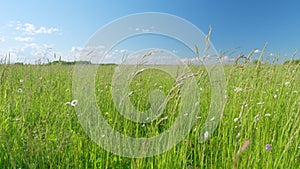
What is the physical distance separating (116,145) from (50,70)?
9.78ft

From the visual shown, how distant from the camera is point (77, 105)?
2.06m

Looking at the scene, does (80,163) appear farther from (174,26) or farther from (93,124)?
(174,26)

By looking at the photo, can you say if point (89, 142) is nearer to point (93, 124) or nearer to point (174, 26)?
point (93, 124)

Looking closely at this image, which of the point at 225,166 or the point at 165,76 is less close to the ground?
the point at 165,76

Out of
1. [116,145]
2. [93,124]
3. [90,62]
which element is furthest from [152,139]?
[90,62]

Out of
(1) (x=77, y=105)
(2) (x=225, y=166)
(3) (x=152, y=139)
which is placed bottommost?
(2) (x=225, y=166)

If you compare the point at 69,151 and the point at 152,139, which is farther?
the point at 69,151

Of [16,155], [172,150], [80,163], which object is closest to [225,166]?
[172,150]

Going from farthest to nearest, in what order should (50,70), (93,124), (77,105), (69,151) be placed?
(50,70)
(77,105)
(93,124)
(69,151)

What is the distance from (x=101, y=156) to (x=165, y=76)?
332 cm

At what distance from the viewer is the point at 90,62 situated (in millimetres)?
2359

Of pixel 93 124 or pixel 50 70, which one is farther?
pixel 50 70

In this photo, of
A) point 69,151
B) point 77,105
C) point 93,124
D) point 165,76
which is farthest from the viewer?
point 165,76

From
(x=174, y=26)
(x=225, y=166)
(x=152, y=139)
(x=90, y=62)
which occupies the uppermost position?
(x=174, y=26)
